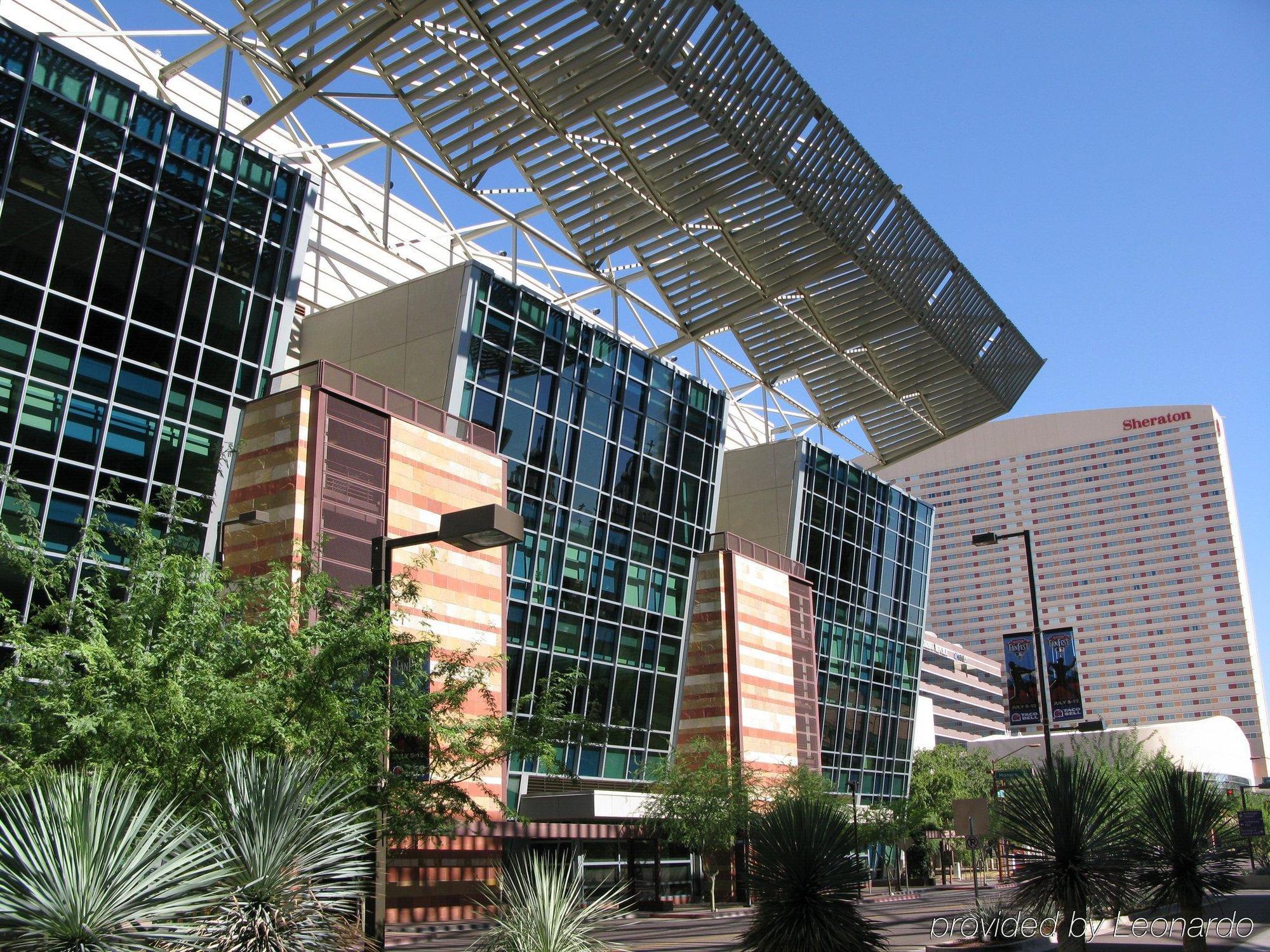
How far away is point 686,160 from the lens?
36.2 m

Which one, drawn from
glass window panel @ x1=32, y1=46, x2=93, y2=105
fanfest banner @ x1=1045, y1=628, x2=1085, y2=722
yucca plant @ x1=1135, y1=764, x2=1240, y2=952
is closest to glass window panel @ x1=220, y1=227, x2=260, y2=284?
glass window panel @ x1=32, y1=46, x2=93, y2=105

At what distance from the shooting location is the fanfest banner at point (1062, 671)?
25.9 metres

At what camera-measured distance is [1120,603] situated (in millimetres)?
190500

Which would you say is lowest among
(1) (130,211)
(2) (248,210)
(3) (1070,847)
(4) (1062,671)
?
(3) (1070,847)

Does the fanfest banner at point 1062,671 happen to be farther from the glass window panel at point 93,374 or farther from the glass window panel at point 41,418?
the glass window panel at point 41,418

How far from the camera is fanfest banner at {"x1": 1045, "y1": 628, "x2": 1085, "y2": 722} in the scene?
2586cm

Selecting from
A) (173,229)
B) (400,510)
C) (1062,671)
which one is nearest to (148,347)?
(173,229)

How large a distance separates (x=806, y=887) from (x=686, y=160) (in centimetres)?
2554

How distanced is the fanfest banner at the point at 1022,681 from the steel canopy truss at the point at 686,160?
1683 centimetres

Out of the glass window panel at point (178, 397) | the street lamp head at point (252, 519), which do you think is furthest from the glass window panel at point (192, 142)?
the street lamp head at point (252, 519)

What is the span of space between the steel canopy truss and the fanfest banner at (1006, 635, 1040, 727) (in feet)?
55.2

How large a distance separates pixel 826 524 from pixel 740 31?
2465 cm

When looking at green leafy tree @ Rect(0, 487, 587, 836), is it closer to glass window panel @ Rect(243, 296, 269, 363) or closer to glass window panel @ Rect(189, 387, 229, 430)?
glass window panel @ Rect(189, 387, 229, 430)

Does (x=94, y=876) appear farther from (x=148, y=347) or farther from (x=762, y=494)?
(x=762, y=494)
